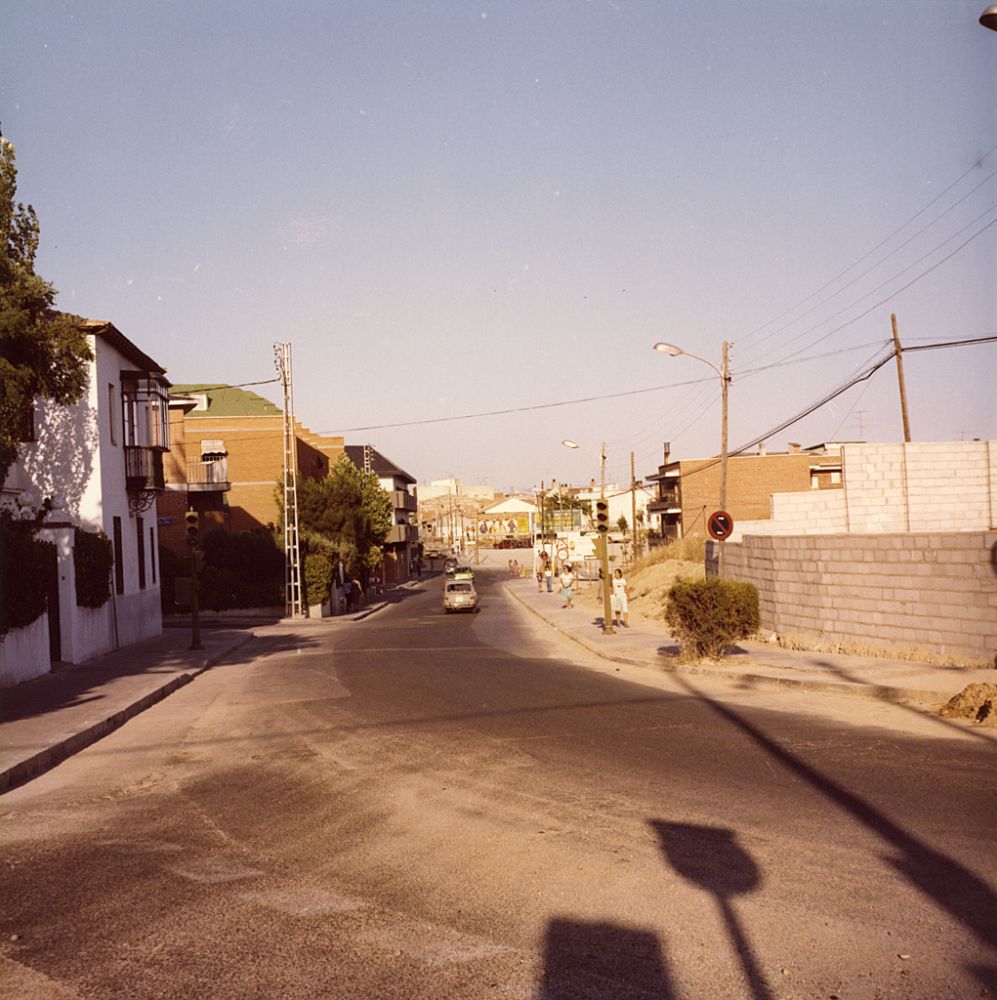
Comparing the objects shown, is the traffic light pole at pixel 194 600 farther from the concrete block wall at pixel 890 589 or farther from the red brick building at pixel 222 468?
the red brick building at pixel 222 468

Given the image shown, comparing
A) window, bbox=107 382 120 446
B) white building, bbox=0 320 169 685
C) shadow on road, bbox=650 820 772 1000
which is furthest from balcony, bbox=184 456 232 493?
shadow on road, bbox=650 820 772 1000

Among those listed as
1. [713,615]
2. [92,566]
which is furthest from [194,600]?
[713,615]

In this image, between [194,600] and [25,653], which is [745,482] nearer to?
[194,600]

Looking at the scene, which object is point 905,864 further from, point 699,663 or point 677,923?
point 699,663

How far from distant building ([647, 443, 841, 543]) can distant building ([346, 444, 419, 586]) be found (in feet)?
81.8

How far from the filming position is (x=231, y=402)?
70.8 meters

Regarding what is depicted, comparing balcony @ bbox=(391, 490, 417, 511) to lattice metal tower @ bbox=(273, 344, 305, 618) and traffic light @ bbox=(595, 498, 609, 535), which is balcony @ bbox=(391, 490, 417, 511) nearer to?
lattice metal tower @ bbox=(273, 344, 305, 618)

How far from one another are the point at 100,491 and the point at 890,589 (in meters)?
19.7

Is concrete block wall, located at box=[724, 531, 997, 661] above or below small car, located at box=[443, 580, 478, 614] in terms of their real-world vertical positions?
above

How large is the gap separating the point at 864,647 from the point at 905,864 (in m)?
13.0

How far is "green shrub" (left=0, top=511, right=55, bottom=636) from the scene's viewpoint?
1883cm

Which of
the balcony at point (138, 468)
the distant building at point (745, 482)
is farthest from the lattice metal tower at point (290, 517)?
the distant building at point (745, 482)

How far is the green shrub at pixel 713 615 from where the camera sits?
1889 centimetres

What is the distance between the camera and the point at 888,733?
37.9 ft
